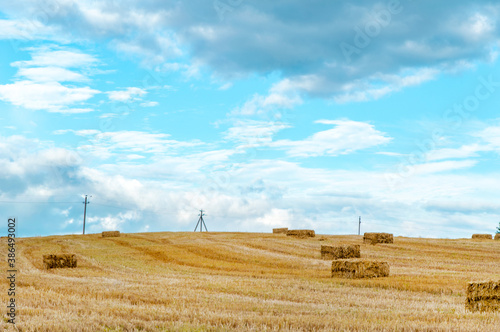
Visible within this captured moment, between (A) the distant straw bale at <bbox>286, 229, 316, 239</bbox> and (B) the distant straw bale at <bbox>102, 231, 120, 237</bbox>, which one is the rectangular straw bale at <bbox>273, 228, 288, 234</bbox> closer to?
(A) the distant straw bale at <bbox>286, 229, 316, 239</bbox>

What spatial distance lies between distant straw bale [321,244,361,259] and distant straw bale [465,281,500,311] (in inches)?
720

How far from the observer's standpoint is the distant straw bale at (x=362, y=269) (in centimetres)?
2081

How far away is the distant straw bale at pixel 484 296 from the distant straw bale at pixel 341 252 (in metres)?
18.3

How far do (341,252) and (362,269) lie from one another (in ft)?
35.3

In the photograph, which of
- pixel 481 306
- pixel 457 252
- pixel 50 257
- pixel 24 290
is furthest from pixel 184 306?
pixel 457 252

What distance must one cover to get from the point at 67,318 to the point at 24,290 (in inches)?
245

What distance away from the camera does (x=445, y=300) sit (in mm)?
14938

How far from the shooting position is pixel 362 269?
68.2 ft

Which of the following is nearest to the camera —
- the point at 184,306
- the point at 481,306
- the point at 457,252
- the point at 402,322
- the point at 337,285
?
the point at 402,322

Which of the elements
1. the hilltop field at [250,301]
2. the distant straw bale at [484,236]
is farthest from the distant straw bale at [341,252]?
the distant straw bale at [484,236]

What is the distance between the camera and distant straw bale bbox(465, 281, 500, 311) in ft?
40.9

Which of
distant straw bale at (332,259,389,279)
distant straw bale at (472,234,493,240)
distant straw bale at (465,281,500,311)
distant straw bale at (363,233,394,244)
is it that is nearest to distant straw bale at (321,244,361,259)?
distant straw bale at (332,259,389,279)

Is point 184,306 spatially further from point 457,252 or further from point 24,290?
point 457,252

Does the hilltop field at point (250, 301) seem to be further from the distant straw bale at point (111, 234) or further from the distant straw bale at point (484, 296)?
the distant straw bale at point (111, 234)
